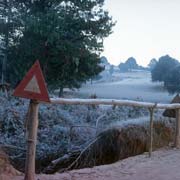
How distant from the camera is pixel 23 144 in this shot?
8883mm

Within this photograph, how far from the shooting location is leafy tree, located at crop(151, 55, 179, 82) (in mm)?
24559

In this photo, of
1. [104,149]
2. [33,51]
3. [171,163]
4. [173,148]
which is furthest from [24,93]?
[33,51]

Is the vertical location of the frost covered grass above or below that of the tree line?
below

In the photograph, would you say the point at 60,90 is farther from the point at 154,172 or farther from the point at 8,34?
the point at 154,172

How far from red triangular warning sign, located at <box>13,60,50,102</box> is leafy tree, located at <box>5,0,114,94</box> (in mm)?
15197

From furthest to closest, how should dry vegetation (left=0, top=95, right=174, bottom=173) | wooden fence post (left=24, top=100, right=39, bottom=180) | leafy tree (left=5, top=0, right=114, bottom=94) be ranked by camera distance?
1. leafy tree (left=5, top=0, right=114, bottom=94)
2. dry vegetation (left=0, top=95, right=174, bottom=173)
3. wooden fence post (left=24, top=100, right=39, bottom=180)

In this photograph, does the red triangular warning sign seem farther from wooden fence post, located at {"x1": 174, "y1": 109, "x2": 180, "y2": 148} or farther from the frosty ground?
the frosty ground

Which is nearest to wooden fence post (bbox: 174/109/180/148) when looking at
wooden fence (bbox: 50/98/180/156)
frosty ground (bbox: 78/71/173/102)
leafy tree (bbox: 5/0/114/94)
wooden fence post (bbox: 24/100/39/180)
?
wooden fence (bbox: 50/98/180/156)

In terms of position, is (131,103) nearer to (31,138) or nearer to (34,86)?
(31,138)

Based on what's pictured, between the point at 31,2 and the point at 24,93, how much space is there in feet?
59.7

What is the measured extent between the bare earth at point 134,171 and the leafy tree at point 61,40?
44.9 ft

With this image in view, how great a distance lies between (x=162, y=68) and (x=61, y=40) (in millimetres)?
7697

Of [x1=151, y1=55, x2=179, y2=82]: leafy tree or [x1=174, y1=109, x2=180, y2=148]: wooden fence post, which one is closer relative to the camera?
[x1=174, y1=109, x2=180, y2=148]: wooden fence post

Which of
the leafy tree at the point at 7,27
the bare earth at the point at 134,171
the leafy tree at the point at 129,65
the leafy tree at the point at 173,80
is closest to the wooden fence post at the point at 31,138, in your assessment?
the bare earth at the point at 134,171
